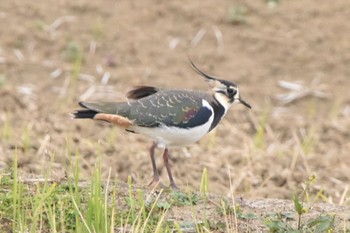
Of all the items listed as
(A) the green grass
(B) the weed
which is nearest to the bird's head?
(A) the green grass

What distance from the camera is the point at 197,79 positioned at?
10.5m

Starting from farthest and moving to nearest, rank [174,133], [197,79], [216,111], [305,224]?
[197,79] < [216,111] < [174,133] < [305,224]

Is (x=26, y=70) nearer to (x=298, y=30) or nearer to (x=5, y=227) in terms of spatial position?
(x=298, y=30)

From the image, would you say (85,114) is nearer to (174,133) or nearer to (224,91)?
(174,133)

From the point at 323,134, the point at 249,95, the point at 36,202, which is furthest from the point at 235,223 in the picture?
the point at 249,95

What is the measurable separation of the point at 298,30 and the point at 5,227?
7244 mm

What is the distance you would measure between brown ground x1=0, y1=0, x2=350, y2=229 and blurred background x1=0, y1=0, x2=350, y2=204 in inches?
0.5

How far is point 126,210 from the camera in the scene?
532 cm

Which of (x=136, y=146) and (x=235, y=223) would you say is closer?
(x=235, y=223)

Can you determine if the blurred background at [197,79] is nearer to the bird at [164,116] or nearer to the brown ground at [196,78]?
the brown ground at [196,78]

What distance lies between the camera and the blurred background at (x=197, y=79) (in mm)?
7652

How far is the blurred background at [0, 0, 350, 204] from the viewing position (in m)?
7.65

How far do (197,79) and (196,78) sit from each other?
3 centimetres

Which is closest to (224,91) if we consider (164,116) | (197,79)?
(164,116)
